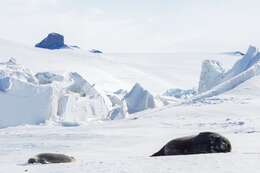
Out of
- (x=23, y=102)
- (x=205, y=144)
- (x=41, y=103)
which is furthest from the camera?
(x=23, y=102)

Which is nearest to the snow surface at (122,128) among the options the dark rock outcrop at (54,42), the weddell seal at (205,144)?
the weddell seal at (205,144)

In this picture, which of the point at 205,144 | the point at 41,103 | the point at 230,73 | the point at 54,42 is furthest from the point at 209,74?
the point at 54,42

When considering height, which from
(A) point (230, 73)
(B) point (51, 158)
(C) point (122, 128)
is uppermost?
(A) point (230, 73)

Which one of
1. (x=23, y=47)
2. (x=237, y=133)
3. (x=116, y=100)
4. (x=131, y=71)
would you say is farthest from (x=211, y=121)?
(x=23, y=47)

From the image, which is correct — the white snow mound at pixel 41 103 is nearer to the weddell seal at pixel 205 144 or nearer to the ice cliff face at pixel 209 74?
the ice cliff face at pixel 209 74

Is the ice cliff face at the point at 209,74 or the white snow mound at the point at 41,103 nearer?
the white snow mound at the point at 41,103

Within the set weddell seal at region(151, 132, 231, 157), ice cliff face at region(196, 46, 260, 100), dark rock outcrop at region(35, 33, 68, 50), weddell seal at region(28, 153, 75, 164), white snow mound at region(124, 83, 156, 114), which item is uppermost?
dark rock outcrop at region(35, 33, 68, 50)

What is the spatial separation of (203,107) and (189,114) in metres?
1.23

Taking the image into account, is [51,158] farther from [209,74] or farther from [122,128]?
[209,74]

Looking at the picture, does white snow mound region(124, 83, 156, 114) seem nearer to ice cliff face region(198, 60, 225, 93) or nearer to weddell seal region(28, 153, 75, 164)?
ice cliff face region(198, 60, 225, 93)

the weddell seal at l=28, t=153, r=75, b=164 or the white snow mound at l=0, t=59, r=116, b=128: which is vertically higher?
the white snow mound at l=0, t=59, r=116, b=128

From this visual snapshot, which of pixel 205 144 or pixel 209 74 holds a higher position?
pixel 209 74

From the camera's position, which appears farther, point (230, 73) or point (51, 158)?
point (230, 73)

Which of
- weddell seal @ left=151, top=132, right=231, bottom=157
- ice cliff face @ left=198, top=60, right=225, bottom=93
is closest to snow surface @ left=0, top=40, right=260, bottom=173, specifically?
weddell seal @ left=151, top=132, right=231, bottom=157
